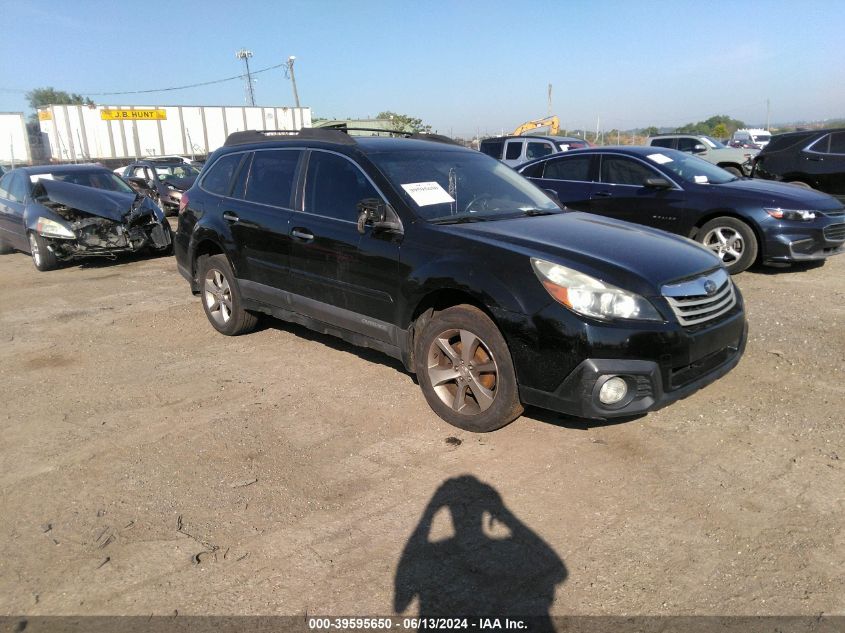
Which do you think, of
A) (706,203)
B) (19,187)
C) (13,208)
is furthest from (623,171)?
(13,208)

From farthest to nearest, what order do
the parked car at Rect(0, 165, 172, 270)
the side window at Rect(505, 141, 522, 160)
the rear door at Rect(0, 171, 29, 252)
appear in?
the side window at Rect(505, 141, 522, 160)
the rear door at Rect(0, 171, 29, 252)
the parked car at Rect(0, 165, 172, 270)

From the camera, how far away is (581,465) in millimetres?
3484

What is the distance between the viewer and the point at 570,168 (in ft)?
29.2

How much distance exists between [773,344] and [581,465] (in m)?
2.70

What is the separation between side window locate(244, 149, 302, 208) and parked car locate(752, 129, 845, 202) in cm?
984

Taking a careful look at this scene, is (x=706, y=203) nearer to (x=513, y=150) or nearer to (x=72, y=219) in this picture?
(x=513, y=150)

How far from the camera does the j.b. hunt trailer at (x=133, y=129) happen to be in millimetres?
35750

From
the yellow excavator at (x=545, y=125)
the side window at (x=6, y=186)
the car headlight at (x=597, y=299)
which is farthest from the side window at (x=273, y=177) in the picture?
the yellow excavator at (x=545, y=125)

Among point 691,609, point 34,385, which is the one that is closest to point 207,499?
point 691,609

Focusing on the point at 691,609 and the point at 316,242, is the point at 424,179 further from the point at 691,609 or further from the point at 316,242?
the point at 691,609

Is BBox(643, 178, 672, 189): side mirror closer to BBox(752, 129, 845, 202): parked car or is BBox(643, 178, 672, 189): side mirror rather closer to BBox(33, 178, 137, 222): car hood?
BBox(752, 129, 845, 202): parked car

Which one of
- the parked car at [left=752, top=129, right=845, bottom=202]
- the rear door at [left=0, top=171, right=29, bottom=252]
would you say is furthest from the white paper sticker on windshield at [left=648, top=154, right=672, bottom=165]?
the rear door at [left=0, top=171, right=29, bottom=252]

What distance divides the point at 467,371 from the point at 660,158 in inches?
227

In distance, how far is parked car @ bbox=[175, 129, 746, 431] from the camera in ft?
11.0
